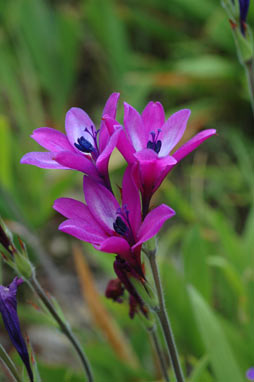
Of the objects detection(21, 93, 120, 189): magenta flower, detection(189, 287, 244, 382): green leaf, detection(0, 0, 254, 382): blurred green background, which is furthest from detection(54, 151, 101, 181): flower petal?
detection(0, 0, 254, 382): blurred green background

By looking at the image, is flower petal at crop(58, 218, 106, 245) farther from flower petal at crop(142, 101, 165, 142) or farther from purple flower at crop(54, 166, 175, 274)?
flower petal at crop(142, 101, 165, 142)

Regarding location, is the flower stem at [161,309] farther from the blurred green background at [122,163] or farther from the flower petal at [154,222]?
the blurred green background at [122,163]

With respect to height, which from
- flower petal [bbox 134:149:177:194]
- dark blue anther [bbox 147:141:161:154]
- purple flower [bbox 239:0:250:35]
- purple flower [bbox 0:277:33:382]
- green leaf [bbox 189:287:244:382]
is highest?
purple flower [bbox 239:0:250:35]

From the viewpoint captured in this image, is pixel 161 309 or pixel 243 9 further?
pixel 243 9

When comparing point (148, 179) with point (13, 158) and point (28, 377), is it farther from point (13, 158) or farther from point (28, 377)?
point (13, 158)

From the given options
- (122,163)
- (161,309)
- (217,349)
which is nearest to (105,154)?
(161,309)

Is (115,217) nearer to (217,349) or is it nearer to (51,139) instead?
(51,139)

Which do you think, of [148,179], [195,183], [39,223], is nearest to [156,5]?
[195,183]
